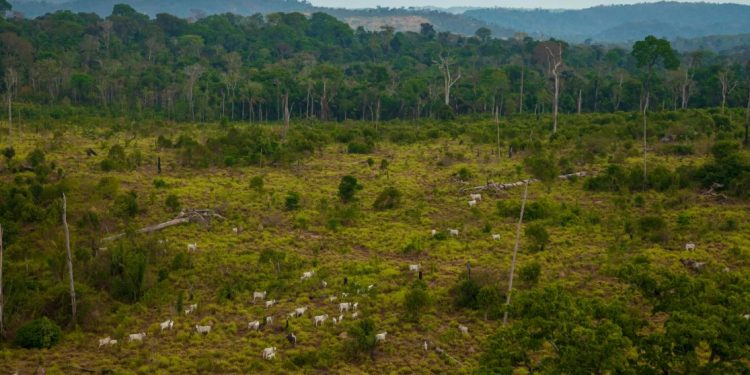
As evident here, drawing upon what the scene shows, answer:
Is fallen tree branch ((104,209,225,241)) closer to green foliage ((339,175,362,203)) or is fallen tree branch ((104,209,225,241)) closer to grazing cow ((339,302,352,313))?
green foliage ((339,175,362,203))

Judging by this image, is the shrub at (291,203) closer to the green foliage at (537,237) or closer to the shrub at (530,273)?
the green foliage at (537,237)

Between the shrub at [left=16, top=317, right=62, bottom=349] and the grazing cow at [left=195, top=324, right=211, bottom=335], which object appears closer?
the shrub at [left=16, top=317, right=62, bottom=349]

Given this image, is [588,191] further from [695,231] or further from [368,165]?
[368,165]

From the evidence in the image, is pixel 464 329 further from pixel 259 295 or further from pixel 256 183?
pixel 256 183

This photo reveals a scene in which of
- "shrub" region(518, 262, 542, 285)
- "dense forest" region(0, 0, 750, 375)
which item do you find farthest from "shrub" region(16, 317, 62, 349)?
"shrub" region(518, 262, 542, 285)

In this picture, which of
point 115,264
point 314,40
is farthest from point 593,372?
point 314,40

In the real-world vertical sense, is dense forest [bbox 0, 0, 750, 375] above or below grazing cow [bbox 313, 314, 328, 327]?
above

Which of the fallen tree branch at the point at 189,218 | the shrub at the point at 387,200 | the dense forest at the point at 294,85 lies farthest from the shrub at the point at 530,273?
the dense forest at the point at 294,85
